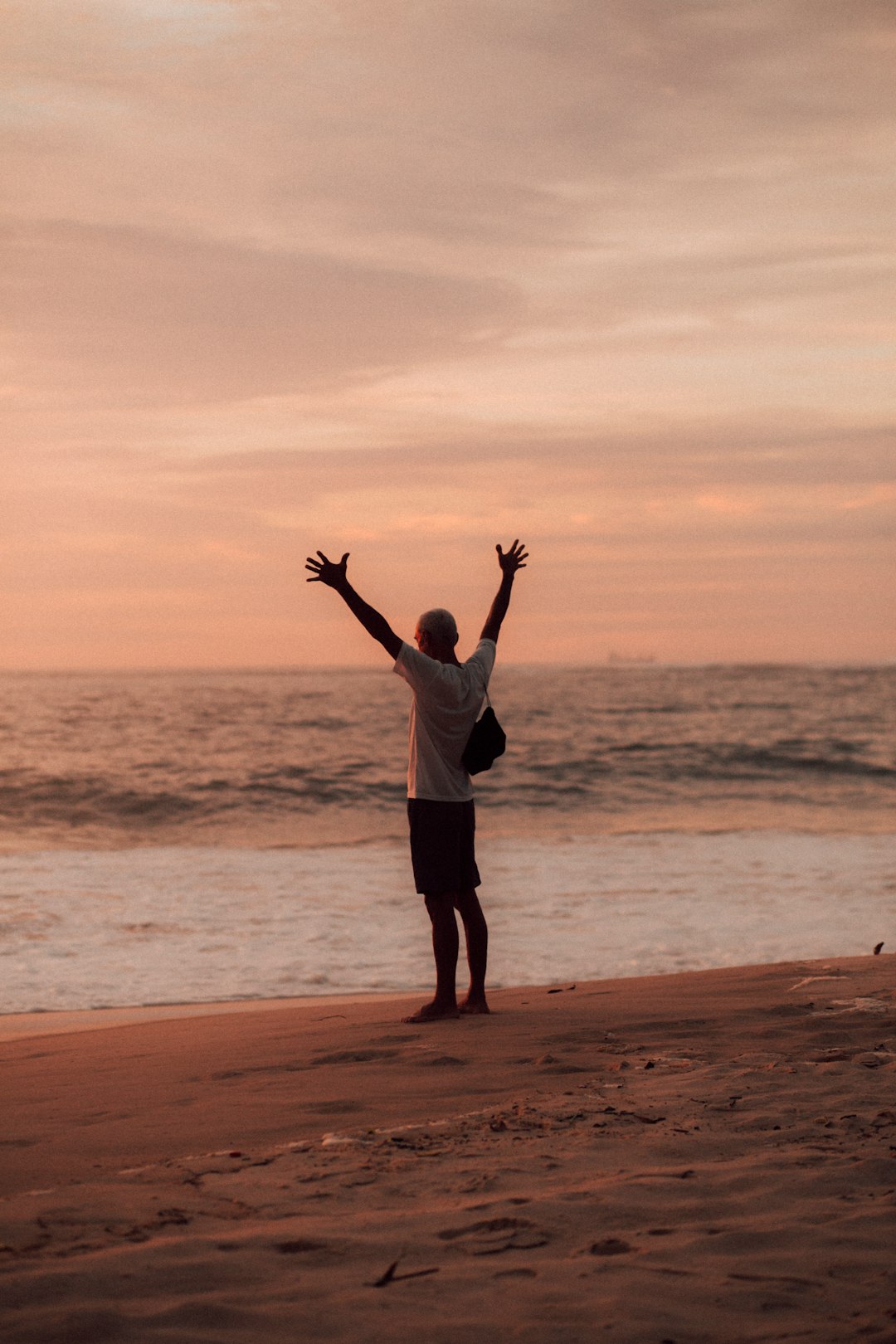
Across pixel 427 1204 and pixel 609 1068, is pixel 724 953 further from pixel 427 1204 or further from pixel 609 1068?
pixel 427 1204

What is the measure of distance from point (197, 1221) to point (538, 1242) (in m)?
0.87

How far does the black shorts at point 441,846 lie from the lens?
5.57 metres

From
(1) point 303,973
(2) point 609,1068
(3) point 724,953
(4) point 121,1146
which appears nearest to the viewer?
(4) point 121,1146

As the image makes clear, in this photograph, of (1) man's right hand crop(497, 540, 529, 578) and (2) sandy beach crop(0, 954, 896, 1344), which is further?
(1) man's right hand crop(497, 540, 529, 578)

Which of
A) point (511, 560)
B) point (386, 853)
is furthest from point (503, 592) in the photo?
point (386, 853)

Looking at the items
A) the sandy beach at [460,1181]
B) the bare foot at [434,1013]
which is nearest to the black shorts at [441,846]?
the bare foot at [434,1013]

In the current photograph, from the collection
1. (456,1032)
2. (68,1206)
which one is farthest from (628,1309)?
(456,1032)

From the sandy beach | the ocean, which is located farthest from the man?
the ocean

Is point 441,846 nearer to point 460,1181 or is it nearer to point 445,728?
point 445,728

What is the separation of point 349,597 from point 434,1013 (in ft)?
6.66

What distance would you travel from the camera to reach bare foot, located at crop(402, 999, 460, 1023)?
563cm

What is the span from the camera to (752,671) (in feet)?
290

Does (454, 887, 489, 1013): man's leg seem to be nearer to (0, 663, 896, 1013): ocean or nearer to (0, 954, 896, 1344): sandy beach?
(0, 954, 896, 1344): sandy beach

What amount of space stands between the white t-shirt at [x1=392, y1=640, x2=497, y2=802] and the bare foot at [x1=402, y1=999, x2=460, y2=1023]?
0.99 meters
